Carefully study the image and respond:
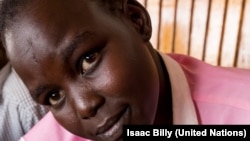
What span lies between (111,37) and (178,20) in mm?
822

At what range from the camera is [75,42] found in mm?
443

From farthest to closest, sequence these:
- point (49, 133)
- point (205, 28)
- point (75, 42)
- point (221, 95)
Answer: point (205, 28) < point (49, 133) < point (221, 95) < point (75, 42)

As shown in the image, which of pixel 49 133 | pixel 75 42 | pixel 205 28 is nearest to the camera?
pixel 75 42

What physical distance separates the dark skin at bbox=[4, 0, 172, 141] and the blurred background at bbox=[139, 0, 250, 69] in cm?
78

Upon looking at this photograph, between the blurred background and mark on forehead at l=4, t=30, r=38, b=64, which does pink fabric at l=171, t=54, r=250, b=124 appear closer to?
mark on forehead at l=4, t=30, r=38, b=64

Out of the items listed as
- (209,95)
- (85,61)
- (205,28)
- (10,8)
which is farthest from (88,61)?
(205,28)

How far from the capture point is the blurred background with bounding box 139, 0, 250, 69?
1228 millimetres

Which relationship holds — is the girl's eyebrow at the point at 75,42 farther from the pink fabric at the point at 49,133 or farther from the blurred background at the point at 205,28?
the blurred background at the point at 205,28

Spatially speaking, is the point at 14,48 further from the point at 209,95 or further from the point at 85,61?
the point at 209,95

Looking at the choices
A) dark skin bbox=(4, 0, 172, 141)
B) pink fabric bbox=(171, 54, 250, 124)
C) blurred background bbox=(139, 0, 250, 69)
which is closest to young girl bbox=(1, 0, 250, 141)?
dark skin bbox=(4, 0, 172, 141)

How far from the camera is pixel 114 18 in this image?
0.49 metres

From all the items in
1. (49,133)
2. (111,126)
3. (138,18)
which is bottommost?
(49,133)

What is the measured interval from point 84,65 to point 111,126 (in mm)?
76

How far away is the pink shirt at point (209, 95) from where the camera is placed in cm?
56
